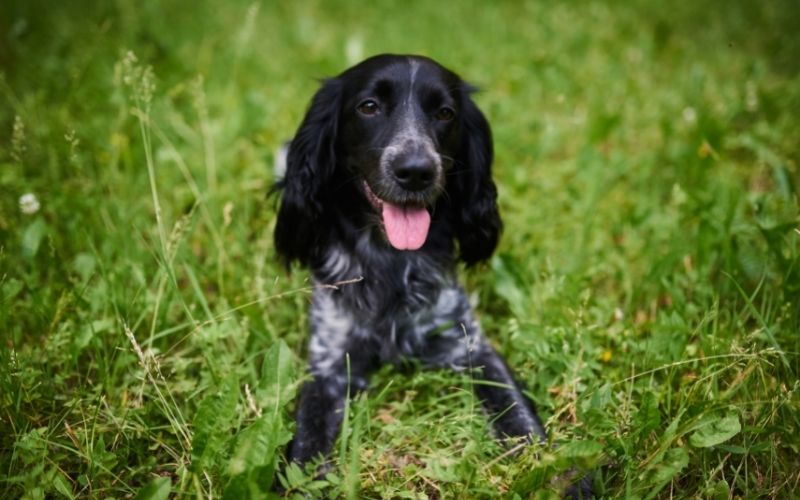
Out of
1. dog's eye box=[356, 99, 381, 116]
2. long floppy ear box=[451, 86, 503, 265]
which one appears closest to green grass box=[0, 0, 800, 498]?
long floppy ear box=[451, 86, 503, 265]

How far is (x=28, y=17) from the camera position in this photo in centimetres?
609

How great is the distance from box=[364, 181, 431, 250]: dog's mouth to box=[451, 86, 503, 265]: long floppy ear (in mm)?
402

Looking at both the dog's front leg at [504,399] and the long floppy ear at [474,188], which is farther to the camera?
the long floppy ear at [474,188]

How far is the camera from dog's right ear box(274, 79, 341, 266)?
282 cm

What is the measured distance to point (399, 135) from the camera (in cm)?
254

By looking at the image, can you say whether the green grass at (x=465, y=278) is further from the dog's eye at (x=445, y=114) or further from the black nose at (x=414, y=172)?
the black nose at (x=414, y=172)

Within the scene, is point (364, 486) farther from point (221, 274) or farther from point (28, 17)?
point (28, 17)

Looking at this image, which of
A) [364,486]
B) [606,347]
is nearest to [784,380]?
[606,347]

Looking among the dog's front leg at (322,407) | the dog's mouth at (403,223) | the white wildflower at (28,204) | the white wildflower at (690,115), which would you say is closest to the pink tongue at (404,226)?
the dog's mouth at (403,223)

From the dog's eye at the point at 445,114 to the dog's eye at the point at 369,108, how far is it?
0.27 m

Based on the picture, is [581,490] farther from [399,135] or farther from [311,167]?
[311,167]

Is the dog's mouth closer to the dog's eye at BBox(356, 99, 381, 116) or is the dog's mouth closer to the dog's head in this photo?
the dog's head

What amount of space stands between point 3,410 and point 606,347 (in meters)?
2.43

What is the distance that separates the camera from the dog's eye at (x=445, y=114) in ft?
8.94
